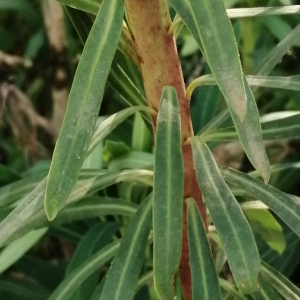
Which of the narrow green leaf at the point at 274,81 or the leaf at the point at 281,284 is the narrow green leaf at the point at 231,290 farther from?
the narrow green leaf at the point at 274,81

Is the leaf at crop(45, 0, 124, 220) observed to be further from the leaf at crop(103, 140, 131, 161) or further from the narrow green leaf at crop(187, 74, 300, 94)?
the leaf at crop(103, 140, 131, 161)

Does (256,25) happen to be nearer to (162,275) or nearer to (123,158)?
(123,158)

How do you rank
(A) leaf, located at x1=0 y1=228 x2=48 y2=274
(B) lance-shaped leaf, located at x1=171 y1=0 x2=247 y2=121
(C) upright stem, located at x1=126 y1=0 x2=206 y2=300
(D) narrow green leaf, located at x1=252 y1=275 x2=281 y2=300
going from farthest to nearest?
1. (A) leaf, located at x1=0 y1=228 x2=48 y2=274
2. (D) narrow green leaf, located at x1=252 y1=275 x2=281 y2=300
3. (C) upright stem, located at x1=126 y1=0 x2=206 y2=300
4. (B) lance-shaped leaf, located at x1=171 y1=0 x2=247 y2=121

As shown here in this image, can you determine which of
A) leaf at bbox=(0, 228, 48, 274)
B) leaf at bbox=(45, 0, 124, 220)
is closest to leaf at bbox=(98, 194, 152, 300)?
leaf at bbox=(45, 0, 124, 220)

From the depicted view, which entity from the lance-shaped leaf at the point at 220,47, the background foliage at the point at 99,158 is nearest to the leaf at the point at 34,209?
the background foliage at the point at 99,158

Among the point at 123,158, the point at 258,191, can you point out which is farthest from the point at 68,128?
the point at 123,158

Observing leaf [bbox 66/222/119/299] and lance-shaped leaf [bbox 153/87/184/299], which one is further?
leaf [bbox 66/222/119/299]

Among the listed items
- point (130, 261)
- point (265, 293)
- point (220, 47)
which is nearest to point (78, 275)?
point (130, 261)
